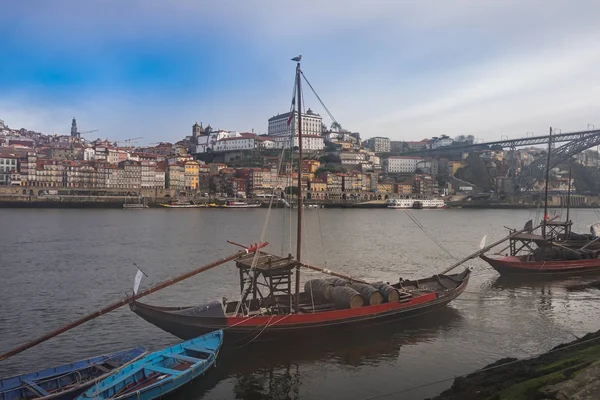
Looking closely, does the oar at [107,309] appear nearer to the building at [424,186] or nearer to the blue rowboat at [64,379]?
the blue rowboat at [64,379]

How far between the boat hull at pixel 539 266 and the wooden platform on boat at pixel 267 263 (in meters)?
12.4

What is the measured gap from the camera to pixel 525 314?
1634 centimetres

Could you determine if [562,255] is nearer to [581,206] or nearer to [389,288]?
[389,288]

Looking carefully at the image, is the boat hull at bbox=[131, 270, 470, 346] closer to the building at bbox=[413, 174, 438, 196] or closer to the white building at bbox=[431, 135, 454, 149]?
the building at bbox=[413, 174, 438, 196]

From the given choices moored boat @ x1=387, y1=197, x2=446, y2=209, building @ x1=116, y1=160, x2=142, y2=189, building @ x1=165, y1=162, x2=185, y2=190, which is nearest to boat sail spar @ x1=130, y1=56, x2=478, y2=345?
building @ x1=116, y1=160, x2=142, y2=189

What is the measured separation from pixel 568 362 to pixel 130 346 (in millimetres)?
9964

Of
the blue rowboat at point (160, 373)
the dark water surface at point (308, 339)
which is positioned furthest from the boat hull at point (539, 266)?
the blue rowboat at point (160, 373)

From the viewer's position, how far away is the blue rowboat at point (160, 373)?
332 inches

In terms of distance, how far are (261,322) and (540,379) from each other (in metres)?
6.33

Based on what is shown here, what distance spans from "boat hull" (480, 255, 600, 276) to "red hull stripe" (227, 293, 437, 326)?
9.68 meters

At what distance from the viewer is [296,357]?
11.8 m

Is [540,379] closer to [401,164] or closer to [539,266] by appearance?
[539,266]

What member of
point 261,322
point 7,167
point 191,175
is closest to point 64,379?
point 261,322

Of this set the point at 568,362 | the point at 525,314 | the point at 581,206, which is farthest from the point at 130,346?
the point at 581,206
